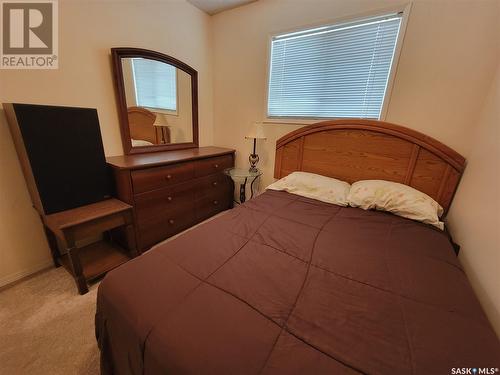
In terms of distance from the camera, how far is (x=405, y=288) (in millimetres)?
842

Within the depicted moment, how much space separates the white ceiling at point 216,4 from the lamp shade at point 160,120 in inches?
53.7

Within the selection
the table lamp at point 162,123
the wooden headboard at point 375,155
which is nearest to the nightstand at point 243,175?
the wooden headboard at point 375,155

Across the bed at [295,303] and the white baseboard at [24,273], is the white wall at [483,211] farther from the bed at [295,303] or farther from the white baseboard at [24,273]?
the white baseboard at [24,273]

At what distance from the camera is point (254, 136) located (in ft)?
7.45

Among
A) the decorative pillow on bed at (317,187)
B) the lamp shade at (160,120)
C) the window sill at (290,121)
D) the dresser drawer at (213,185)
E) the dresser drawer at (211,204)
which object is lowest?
the dresser drawer at (211,204)

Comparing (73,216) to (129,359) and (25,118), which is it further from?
(129,359)

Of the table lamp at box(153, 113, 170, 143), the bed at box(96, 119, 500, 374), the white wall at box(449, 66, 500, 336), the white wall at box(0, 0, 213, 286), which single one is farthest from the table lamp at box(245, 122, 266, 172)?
the white wall at box(449, 66, 500, 336)

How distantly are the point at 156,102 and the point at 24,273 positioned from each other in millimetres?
1914

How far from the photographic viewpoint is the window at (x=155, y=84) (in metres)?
2.02

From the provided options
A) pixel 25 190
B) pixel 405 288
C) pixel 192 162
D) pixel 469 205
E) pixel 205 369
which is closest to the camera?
pixel 205 369

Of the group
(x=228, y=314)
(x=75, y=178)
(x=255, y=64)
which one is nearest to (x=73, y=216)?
(x=75, y=178)

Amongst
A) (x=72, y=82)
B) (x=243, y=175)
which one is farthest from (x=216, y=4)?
(x=243, y=175)

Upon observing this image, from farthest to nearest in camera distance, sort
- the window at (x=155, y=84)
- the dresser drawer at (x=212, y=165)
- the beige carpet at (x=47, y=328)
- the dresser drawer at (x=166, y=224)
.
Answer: the dresser drawer at (x=212, y=165)
the window at (x=155, y=84)
the dresser drawer at (x=166, y=224)
the beige carpet at (x=47, y=328)

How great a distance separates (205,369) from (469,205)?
5.95 feet
